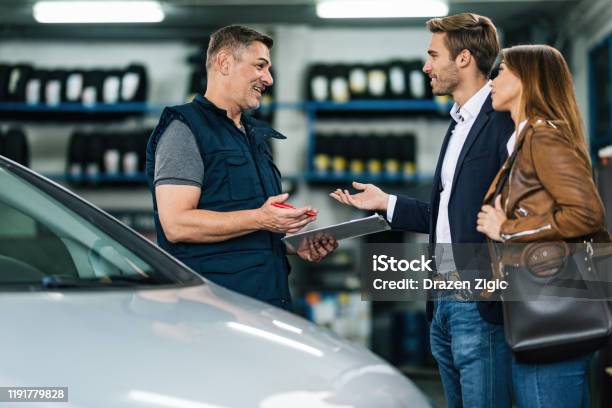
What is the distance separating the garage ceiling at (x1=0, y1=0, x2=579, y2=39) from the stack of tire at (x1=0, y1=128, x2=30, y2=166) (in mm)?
928

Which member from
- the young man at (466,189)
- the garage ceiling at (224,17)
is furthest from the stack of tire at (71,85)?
the young man at (466,189)

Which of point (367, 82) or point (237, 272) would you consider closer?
point (237, 272)

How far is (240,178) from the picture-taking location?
7.41 ft

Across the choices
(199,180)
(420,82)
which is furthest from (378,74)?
(199,180)

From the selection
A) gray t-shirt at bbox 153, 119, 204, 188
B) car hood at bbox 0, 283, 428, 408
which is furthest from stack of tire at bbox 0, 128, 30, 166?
car hood at bbox 0, 283, 428, 408

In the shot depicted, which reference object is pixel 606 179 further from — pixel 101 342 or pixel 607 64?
pixel 101 342

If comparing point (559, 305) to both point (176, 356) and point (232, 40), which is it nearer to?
point (176, 356)

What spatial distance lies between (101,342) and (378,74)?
5638 millimetres

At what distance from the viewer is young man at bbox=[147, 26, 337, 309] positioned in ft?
7.01

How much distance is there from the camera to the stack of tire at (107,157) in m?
6.71

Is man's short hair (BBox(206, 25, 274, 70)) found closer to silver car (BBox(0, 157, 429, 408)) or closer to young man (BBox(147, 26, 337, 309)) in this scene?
young man (BBox(147, 26, 337, 309))

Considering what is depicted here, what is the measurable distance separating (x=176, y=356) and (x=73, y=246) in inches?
24.3

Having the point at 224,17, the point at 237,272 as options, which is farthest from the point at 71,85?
the point at 237,272

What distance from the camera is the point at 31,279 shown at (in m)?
1.49
